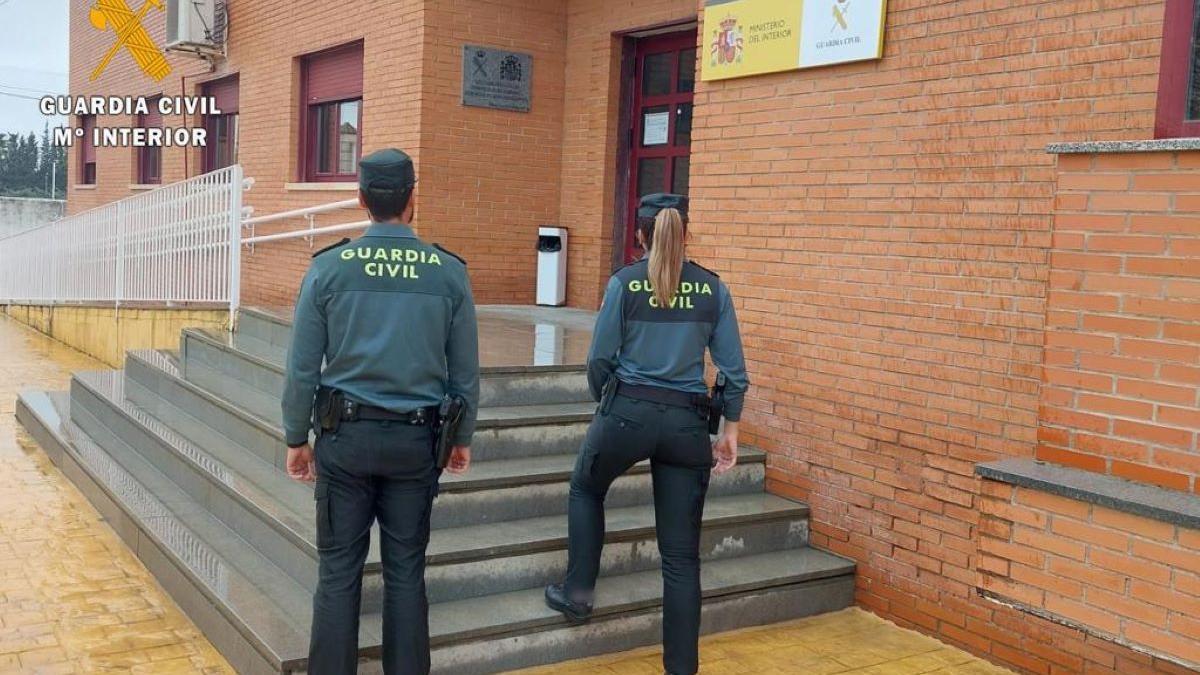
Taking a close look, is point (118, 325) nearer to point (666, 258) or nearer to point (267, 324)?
point (267, 324)

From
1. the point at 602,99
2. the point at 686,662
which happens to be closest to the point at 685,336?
the point at 686,662

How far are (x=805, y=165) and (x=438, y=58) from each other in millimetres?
4706

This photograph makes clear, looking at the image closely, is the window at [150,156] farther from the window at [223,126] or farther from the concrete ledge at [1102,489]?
the concrete ledge at [1102,489]

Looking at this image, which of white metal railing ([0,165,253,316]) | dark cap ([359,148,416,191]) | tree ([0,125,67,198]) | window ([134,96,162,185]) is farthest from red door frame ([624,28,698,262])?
tree ([0,125,67,198])

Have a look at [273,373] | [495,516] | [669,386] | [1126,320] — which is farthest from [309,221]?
[1126,320]

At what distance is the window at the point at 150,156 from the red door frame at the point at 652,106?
10247 mm

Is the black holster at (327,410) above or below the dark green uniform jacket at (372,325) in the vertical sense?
below

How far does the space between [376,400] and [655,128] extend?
20.5ft

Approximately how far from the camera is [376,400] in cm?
359

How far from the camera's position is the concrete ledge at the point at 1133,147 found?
3.40 m

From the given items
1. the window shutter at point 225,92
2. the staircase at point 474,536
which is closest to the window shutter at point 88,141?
the window shutter at point 225,92

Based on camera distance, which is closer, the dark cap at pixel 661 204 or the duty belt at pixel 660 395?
the duty belt at pixel 660 395

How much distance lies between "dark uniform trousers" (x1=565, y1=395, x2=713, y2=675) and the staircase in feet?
1.77

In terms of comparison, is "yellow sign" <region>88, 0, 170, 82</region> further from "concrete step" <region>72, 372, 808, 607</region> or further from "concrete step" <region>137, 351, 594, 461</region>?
"concrete step" <region>72, 372, 808, 607</region>
